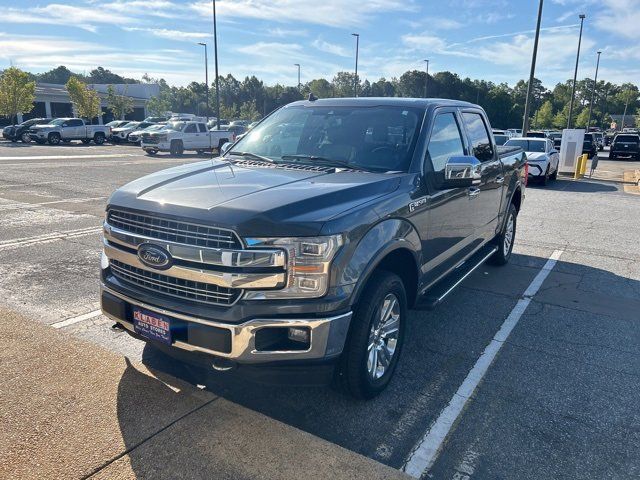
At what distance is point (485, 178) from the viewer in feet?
17.1

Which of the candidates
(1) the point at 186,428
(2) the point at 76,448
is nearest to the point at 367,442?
(1) the point at 186,428

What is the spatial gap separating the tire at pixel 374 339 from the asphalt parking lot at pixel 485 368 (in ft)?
0.57

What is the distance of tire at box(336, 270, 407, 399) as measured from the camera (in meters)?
3.12

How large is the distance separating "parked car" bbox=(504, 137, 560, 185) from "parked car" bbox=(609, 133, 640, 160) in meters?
16.4

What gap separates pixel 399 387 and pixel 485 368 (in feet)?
2.53

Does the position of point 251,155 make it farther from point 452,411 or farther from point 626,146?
Answer: point 626,146

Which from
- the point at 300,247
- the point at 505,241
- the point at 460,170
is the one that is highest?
the point at 460,170

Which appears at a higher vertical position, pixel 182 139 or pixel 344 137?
pixel 344 137

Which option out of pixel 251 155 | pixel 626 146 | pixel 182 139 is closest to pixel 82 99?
pixel 182 139

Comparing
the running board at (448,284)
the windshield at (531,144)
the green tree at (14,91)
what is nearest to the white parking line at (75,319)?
the running board at (448,284)

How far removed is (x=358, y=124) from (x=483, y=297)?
255 centimetres

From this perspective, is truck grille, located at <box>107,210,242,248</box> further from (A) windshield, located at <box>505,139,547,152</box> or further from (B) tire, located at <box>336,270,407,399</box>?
(A) windshield, located at <box>505,139,547,152</box>

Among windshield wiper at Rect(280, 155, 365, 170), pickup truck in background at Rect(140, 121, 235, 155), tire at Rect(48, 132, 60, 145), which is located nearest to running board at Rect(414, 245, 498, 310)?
windshield wiper at Rect(280, 155, 365, 170)

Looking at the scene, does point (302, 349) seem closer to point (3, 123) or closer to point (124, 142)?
point (124, 142)
